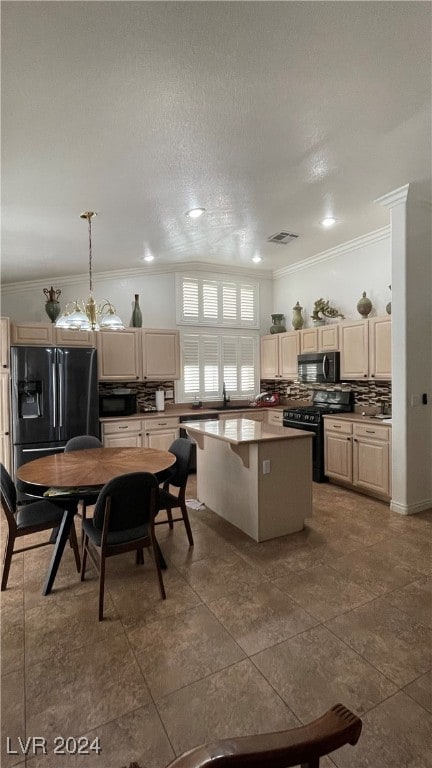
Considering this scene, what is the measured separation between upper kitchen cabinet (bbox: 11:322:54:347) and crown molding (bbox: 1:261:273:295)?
1.04m

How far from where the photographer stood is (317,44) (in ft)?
5.67

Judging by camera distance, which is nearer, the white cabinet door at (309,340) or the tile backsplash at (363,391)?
the tile backsplash at (363,391)

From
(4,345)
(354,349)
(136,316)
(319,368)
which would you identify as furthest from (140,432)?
(354,349)

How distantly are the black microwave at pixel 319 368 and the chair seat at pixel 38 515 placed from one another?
3.58 meters

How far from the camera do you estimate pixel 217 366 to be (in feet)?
19.8

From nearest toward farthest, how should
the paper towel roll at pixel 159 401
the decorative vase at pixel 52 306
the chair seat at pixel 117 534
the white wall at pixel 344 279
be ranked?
the chair seat at pixel 117 534 → the white wall at pixel 344 279 → the decorative vase at pixel 52 306 → the paper towel roll at pixel 159 401

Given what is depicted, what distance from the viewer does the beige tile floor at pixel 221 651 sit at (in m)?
1.50

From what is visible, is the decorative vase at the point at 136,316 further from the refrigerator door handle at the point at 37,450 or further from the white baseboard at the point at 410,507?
the white baseboard at the point at 410,507

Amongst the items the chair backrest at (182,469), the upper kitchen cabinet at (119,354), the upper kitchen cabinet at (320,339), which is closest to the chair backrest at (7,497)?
the chair backrest at (182,469)

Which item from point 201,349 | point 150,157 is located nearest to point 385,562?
point 150,157

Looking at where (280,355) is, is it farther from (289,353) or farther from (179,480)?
(179,480)

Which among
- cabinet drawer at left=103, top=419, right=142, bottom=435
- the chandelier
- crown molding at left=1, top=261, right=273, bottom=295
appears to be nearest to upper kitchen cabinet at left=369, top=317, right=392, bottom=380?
crown molding at left=1, top=261, right=273, bottom=295

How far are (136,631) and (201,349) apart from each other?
4306mm

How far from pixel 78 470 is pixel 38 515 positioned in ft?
1.44
